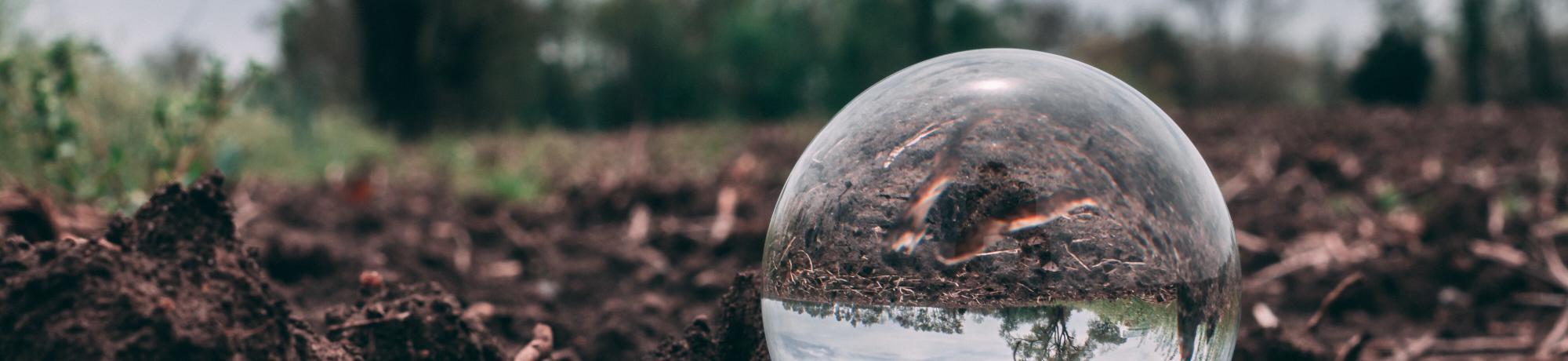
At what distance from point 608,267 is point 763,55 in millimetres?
31155

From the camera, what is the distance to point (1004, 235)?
136cm

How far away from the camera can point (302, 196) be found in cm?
552

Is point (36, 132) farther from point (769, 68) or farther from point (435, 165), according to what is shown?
point (769, 68)

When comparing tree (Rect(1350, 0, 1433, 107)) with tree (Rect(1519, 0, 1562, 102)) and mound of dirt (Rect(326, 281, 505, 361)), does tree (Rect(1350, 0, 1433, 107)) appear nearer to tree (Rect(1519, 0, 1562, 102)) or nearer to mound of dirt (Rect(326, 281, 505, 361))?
tree (Rect(1519, 0, 1562, 102))

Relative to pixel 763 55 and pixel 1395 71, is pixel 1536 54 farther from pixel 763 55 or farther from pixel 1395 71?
pixel 763 55

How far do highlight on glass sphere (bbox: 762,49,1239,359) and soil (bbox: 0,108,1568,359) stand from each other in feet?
0.20

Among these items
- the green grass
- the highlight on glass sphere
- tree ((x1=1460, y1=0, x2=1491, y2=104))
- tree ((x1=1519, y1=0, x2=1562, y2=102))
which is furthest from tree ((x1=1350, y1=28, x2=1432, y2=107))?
the highlight on glass sphere

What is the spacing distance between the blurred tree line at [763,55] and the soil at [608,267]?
1729cm

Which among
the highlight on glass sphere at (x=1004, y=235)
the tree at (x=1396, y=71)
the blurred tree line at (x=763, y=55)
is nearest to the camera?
the highlight on glass sphere at (x=1004, y=235)

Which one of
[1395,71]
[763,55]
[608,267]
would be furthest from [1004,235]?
[1395,71]

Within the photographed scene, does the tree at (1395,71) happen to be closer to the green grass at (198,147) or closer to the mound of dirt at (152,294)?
the green grass at (198,147)

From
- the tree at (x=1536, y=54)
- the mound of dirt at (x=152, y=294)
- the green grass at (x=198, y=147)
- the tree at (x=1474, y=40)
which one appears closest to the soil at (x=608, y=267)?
the mound of dirt at (x=152, y=294)

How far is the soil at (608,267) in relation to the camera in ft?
4.32

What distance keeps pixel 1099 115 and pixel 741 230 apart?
8.52 feet
